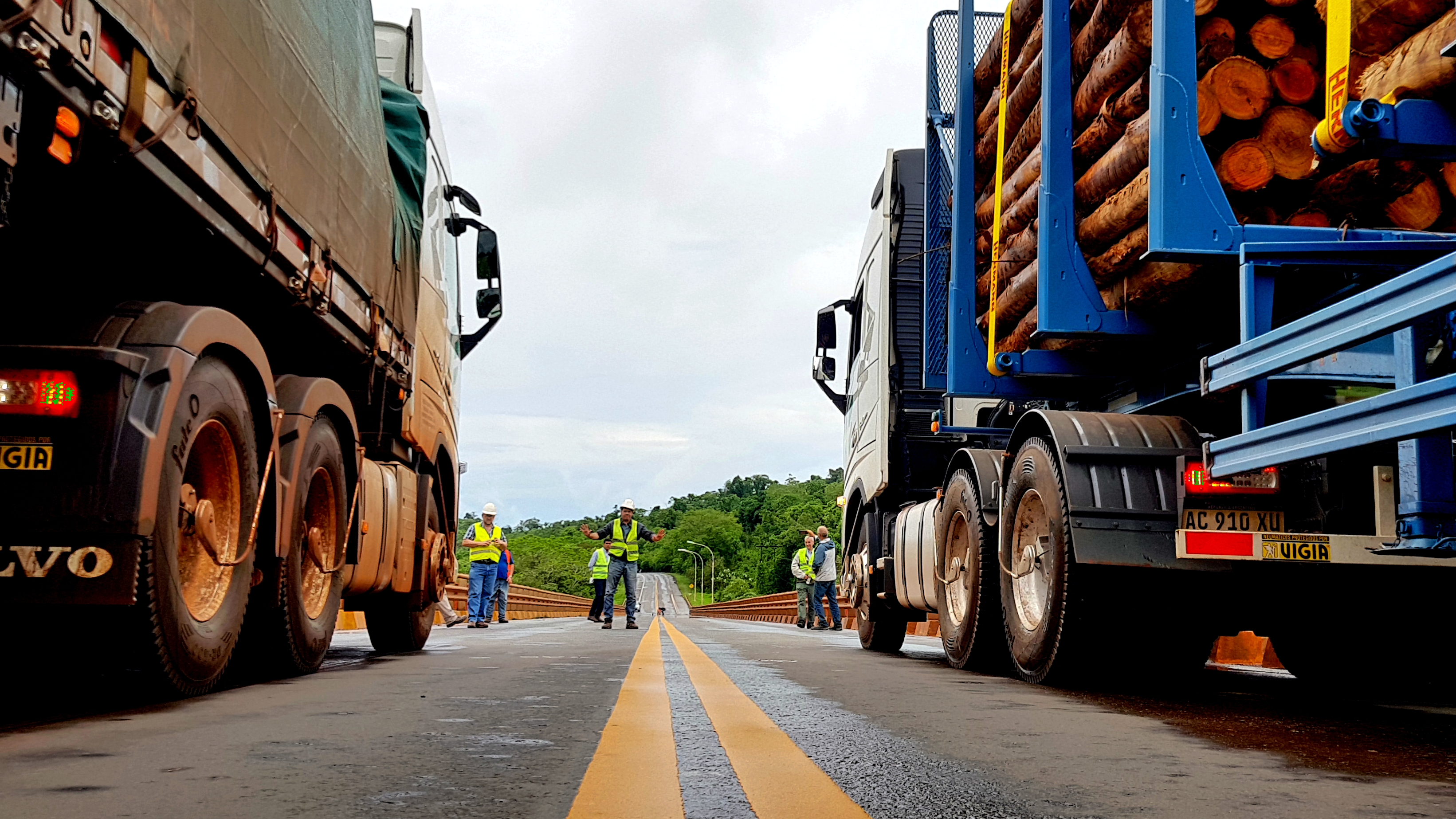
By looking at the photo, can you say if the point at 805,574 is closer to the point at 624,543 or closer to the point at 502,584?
the point at 502,584

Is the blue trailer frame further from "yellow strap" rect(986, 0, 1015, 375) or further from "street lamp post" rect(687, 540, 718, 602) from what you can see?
"street lamp post" rect(687, 540, 718, 602)

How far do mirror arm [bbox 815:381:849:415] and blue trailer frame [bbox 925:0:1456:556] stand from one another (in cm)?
406

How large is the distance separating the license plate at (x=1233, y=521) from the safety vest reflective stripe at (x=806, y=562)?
16.8m

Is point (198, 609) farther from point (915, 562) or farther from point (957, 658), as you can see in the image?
point (915, 562)

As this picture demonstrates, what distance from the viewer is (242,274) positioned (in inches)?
205

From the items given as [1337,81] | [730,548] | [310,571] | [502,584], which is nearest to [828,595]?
[502,584]

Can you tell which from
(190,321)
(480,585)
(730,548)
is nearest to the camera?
(190,321)

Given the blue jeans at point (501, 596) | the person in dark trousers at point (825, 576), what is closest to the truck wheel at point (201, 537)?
the blue jeans at point (501, 596)

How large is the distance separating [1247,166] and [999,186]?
2.40 m

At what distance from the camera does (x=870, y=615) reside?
11.1 m

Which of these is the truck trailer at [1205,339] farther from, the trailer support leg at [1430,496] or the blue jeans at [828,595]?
the blue jeans at [828,595]

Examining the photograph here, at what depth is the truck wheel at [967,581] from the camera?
24.2 feet

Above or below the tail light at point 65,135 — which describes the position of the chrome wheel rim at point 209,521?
below

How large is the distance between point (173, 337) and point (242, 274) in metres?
0.96
